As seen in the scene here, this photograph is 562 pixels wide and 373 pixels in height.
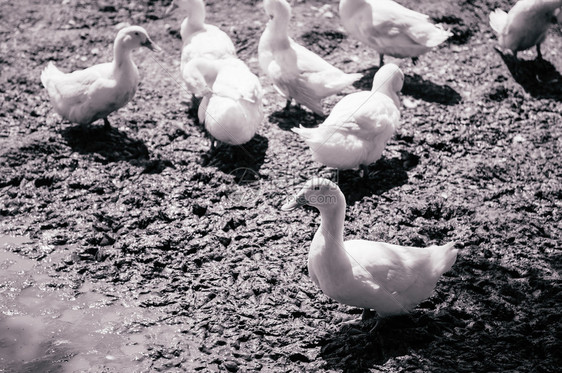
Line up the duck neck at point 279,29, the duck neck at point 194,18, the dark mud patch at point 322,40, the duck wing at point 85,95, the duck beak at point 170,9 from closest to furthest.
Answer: the duck wing at point 85,95 → the duck neck at point 279,29 → the duck neck at point 194,18 → the dark mud patch at point 322,40 → the duck beak at point 170,9

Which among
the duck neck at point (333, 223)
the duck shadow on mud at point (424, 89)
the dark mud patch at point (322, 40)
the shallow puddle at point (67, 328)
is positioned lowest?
the shallow puddle at point (67, 328)

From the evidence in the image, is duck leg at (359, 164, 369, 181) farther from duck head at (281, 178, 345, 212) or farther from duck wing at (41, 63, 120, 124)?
duck wing at (41, 63, 120, 124)

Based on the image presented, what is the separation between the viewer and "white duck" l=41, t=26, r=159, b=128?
5.60 meters

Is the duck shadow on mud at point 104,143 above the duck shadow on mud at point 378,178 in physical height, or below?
above

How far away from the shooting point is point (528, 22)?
6.54 m

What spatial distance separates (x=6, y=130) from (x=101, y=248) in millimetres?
1956

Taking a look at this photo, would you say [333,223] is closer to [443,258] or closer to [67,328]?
[443,258]

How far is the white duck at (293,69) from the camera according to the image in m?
5.78

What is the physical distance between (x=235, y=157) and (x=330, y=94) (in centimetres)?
104

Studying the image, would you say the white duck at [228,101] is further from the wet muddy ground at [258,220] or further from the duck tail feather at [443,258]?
the duck tail feather at [443,258]

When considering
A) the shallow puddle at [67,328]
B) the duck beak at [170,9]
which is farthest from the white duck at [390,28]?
the shallow puddle at [67,328]

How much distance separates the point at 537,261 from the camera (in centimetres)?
446

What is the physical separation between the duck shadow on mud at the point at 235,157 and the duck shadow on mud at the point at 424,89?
147 cm

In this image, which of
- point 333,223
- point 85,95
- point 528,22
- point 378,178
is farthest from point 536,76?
point 85,95
